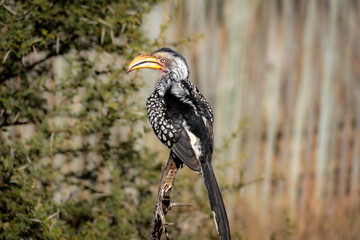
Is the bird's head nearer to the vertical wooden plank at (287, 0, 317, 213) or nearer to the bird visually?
the bird

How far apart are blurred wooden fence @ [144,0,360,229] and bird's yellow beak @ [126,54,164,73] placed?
1.76 metres

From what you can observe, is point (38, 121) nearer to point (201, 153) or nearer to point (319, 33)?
point (201, 153)

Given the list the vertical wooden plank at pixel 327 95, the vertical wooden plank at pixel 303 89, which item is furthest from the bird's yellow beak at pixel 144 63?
the vertical wooden plank at pixel 327 95

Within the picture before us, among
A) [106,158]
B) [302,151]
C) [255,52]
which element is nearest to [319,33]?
[255,52]

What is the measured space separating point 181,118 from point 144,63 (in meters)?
0.41

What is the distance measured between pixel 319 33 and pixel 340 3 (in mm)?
394

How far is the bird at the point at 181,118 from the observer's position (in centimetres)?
280

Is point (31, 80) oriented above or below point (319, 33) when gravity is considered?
below

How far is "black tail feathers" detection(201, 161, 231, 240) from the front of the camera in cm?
248

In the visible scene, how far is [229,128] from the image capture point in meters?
5.16

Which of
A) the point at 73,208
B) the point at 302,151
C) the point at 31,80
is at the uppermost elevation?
the point at 302,151

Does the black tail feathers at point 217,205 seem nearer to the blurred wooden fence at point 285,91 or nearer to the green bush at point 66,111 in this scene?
the green bush at point 66,111

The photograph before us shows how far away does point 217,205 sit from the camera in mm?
2574

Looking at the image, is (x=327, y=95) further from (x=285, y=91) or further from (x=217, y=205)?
(x=217, y=205)
